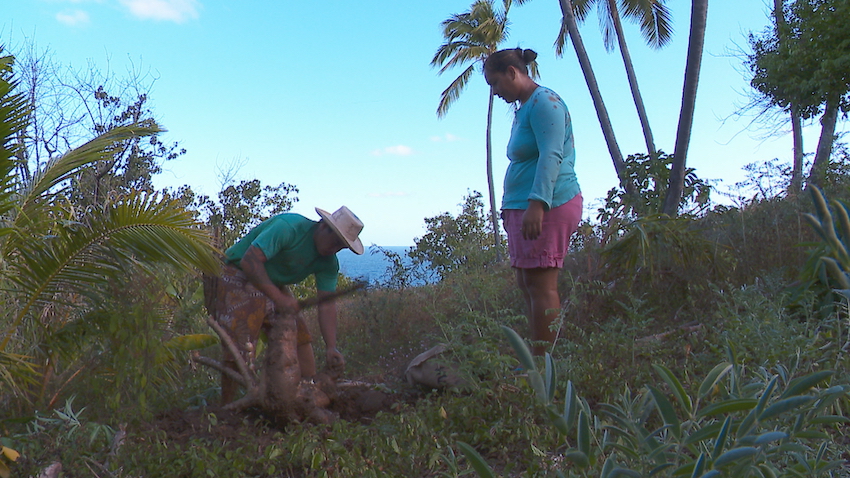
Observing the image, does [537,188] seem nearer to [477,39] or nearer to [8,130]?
[8,130]

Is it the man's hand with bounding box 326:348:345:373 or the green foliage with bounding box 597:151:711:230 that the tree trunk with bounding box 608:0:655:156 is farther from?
the man's hand with bounding box 326:348:345:373

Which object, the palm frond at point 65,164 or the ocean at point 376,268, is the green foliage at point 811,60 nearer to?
the ocean at point 376,268

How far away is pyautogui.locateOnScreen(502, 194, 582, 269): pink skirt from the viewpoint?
3297mm

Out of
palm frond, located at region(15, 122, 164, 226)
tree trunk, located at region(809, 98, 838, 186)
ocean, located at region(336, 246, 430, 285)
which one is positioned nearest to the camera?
palm frond, located at region(15, 122, 164, 226)

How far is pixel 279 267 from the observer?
4.05 meters

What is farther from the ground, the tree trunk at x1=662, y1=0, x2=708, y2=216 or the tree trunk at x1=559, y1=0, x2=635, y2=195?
the tree trunk at x1=559, y1=0, x2=635, y2=195

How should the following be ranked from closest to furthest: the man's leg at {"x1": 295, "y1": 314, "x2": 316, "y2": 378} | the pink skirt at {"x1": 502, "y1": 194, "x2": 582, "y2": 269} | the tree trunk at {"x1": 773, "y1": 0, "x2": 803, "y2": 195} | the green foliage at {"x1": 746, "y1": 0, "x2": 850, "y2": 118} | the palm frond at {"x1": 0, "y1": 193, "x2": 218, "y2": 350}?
1. the pink skirt at {"x1": 502, "y1": 194, "x2": 582, "y2": 269}
2. the palm frond at {"x1": 0, "y1": 193, "x2": 218, "y2": 350}
3. the man's leg at {"x1": 295, "y1": 314, "x2": 316, "y2": 378}
4. the green foliage at {"x1": 746, "y1": 0, "x2": 850, "y2": 118}
5. the tree trunk at {"x1": 773, "y1": 0, "x2": 803, "y2": 195}

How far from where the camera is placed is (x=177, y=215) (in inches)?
142

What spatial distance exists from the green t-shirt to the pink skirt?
4.34 feet

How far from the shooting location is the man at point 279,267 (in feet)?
12.3

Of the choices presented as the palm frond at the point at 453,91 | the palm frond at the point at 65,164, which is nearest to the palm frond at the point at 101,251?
the palm frond at the point at 65,164

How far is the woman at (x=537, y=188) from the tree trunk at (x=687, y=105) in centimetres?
242

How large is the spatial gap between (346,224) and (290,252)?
1.32ft

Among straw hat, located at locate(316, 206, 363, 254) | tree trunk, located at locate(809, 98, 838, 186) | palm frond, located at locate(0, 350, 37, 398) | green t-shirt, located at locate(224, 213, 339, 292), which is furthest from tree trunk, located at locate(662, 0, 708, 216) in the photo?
tree trunk, located at locate(809, 98, 838, 186)
